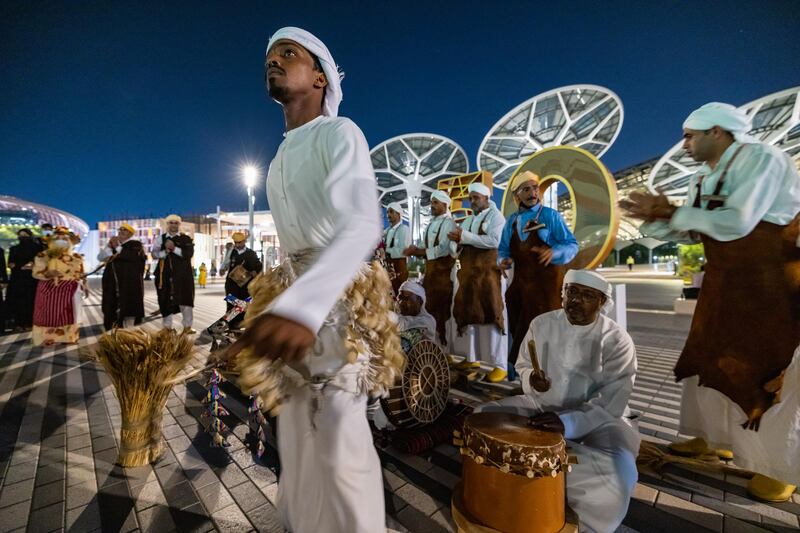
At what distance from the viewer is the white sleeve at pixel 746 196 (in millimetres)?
2045

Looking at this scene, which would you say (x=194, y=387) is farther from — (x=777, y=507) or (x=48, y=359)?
(x=777, y=507)

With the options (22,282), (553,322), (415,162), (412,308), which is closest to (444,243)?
(412,308)

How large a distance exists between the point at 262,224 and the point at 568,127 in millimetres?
37883

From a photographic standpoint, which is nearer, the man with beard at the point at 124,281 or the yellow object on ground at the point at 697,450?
the yellow object on ground at the point at 697,450

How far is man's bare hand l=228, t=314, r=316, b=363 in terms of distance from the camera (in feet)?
2.52

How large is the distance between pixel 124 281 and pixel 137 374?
A: 17.9 ft

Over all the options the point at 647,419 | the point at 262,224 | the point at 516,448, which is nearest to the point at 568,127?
the point at 647,419

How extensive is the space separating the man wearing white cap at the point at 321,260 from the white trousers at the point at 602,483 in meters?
1.25

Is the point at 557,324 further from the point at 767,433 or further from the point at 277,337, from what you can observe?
the point at 277,337

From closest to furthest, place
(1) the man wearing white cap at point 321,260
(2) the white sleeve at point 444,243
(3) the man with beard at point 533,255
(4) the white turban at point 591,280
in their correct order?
(1) the man wearing white cap at point 321,260 < (4) the white turban at point 591,280 < (3) the man with beard at point 533,255 < (2) the white sleeve at point 444,243

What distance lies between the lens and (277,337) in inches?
30.7

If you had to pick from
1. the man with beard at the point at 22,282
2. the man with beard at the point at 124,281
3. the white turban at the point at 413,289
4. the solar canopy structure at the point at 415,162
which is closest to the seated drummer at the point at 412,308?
the white turban at the point at 413,289

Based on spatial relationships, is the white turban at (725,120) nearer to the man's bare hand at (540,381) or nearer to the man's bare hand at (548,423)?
the man's bare hand at (540,381)

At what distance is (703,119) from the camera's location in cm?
237
